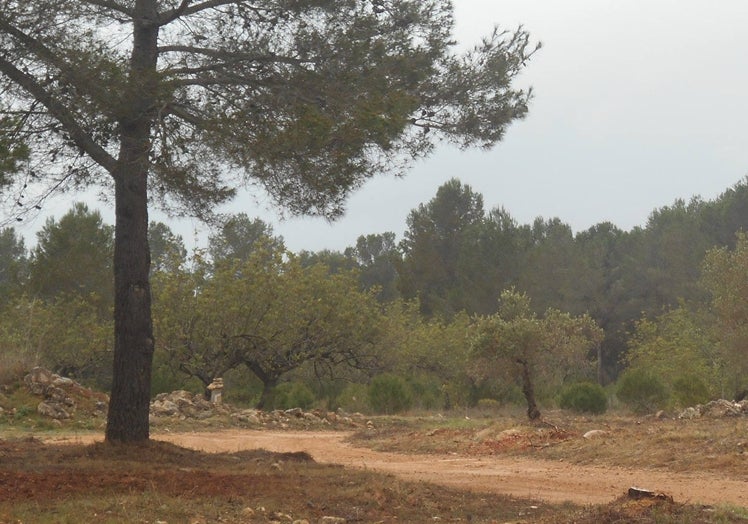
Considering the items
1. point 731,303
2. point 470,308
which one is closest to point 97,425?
point 731,303

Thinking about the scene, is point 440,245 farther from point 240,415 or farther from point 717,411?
point 717,411

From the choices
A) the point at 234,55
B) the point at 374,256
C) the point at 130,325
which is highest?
the point at 374,256

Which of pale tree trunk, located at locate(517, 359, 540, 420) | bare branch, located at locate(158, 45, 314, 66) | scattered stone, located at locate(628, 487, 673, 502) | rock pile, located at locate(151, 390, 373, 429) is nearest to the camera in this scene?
scattered stone, located at locate(628, 487, 673, 502)

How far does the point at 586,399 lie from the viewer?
24625 mm

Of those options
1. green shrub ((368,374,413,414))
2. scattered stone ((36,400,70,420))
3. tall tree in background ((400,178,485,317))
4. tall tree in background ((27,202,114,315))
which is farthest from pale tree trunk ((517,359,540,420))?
tall tree in background ((400,178,485,317))

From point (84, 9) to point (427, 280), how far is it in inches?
1744

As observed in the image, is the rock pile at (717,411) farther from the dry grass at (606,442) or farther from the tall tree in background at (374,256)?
the tall tree in background at (374,256)

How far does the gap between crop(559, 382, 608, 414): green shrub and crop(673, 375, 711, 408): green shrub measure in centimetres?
228

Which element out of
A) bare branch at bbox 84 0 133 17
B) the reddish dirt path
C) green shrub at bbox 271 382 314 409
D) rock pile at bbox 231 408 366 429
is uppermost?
bare branch at bbox 84 0 133 17

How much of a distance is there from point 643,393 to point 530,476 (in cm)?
1443

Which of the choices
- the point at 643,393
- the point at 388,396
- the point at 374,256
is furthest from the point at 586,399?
the point at 374,256

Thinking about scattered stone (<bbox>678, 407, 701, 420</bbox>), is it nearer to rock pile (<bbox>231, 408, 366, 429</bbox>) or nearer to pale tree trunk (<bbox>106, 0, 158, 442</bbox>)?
rock pile (<bbox>231, 408, 366, 429</bbox>)

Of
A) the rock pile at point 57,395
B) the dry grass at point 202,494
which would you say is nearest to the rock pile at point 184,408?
the rock pile at point 57,395

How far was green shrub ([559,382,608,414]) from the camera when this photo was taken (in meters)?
24.7
